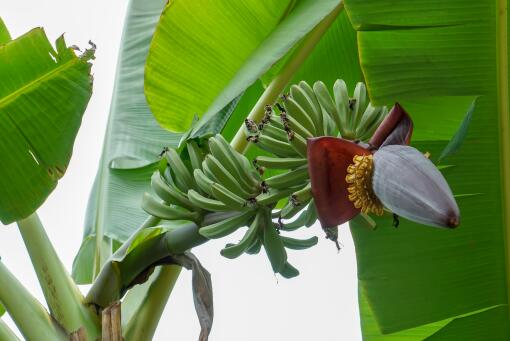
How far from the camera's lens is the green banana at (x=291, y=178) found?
1.05 metres

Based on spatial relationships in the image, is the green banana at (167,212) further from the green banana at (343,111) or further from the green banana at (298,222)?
the green banana at (343,111)

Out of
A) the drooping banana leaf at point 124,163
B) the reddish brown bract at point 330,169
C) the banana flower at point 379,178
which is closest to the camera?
the banana flower at point 379,178

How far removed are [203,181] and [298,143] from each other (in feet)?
0.53

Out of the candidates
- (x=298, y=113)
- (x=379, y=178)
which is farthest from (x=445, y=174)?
(x=379, y=178)

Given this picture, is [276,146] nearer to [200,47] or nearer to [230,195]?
[230,195]

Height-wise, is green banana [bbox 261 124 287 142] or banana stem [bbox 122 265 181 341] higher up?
green banana [bbox 261 124 287 142]

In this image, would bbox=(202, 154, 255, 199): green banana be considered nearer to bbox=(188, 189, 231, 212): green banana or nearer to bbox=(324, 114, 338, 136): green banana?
bbox=(188, 189, 231, 212): green banana

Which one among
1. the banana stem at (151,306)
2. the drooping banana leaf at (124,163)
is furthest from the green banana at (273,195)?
the drooping banana leaf at (124,163)

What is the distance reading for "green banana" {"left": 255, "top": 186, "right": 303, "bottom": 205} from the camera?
1062 mm

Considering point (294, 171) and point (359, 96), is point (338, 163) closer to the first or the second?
point (294, 171)

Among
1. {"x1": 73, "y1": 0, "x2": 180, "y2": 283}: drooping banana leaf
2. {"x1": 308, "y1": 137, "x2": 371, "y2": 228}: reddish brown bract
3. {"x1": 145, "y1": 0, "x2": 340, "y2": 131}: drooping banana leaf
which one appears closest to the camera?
{"x1": 308, "y1": 137, "x2": 371, "y2": 228}: reddish brown bract

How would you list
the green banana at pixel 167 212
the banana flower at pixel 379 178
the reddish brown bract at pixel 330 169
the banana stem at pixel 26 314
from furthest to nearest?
the banana stem at pixel 26 314 → the green banana at pixel 167 212 → the reddish brown bract at pixel 330 169 → the banana flower at pixel 379 178

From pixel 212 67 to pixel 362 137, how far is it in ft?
1.43

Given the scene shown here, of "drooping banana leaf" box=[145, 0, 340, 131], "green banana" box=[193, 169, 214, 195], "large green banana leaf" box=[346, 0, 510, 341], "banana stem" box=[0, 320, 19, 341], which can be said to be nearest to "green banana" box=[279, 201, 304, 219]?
"green banana" box=[193, 169, 214, 195]
